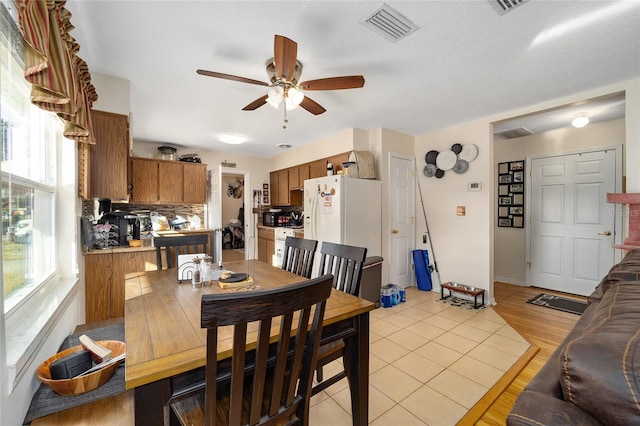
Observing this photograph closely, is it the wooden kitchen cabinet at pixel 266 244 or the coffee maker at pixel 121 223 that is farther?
the wooden kitchen cabinet at pixel 266 244

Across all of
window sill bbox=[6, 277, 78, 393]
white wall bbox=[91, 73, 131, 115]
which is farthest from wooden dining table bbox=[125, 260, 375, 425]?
white wall bbox=[91, 73, 131, 115]

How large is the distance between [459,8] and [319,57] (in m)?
1.00

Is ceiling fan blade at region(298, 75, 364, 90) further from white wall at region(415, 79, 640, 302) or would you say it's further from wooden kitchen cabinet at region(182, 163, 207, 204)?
wooden kitchen cabinet at region(182, 163, 207, 204)

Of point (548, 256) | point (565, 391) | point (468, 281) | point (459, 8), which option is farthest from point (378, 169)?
point (565, 391)

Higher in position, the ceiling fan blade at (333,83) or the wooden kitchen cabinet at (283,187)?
the ceiling fan blade at (333,83)

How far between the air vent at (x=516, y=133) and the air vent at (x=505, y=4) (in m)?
2.86

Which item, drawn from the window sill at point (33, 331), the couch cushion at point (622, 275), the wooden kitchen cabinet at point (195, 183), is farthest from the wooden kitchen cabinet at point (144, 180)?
the couch cushion at point (622, 275)

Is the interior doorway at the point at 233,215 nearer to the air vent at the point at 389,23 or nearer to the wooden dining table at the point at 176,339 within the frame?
the wooden dining table at the point at 176,339

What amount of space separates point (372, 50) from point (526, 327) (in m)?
3.21

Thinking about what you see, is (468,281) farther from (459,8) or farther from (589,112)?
(459,8)

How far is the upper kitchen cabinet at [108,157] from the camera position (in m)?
2.38

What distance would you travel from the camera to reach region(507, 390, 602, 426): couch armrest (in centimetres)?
58

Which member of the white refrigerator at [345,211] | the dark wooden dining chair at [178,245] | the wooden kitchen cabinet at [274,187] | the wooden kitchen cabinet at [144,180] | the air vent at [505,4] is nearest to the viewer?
the air vent at [505,4]

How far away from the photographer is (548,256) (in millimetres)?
4137
